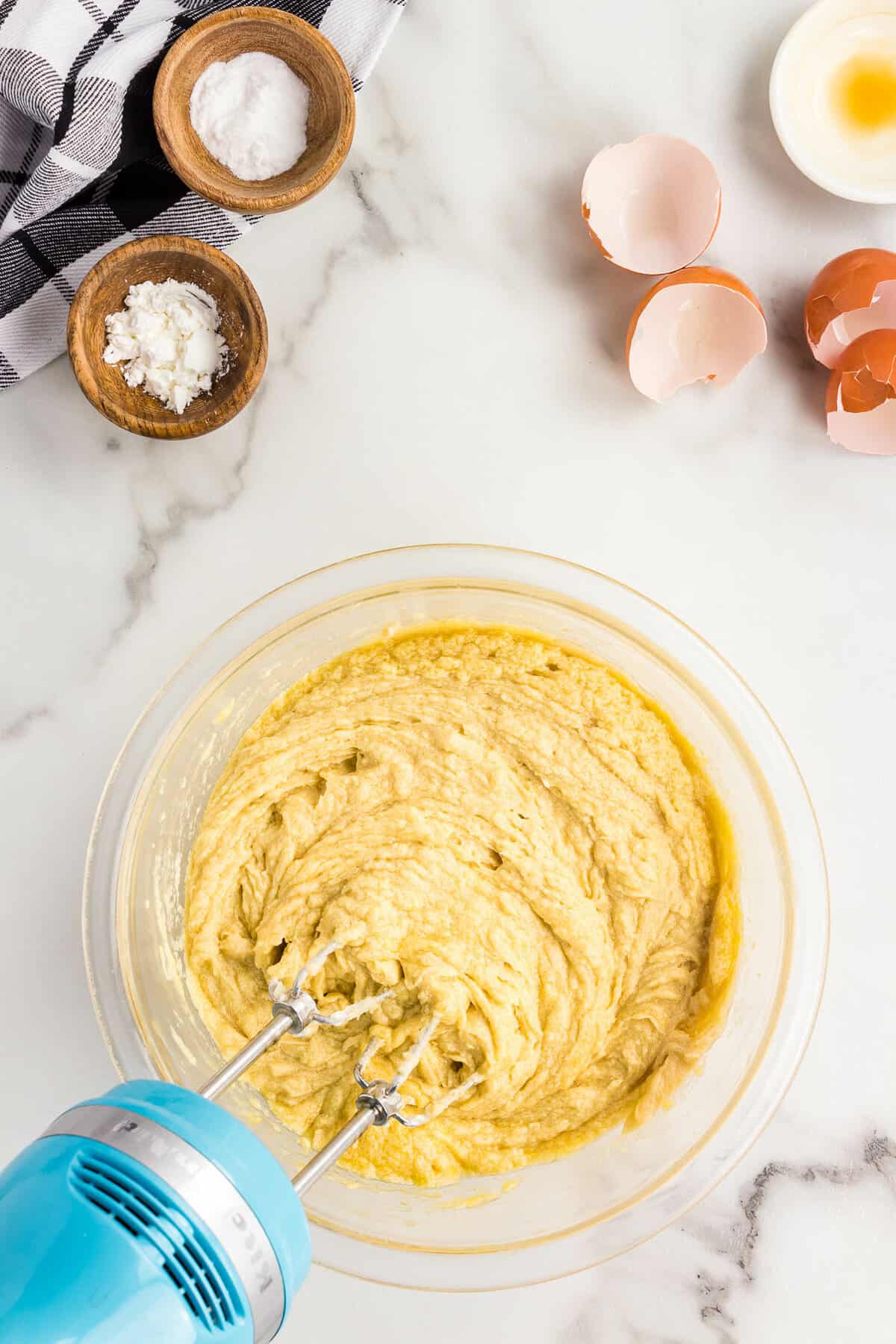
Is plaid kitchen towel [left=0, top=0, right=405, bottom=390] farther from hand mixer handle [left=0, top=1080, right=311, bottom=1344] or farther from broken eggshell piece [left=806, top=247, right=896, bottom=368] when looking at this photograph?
hand mixer handle [left=0, top=1080, right=311, bottom=1344]

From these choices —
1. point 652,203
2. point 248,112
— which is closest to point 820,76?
point 652,203

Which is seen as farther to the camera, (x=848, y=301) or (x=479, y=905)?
(x=848, y=301)

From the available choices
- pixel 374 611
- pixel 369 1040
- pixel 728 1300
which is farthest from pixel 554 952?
pixel 728 1300

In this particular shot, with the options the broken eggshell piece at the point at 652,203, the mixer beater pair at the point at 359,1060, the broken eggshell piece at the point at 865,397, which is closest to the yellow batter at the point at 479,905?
the mixer beater pair at the point at 359,1060

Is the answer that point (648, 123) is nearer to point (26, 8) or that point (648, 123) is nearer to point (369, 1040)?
point (26, 8)

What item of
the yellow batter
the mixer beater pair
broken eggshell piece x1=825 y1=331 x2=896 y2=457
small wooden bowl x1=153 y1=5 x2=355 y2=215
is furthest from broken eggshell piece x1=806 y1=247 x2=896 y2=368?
the mixer beater pair

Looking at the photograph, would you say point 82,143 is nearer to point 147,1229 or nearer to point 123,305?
point 123,305

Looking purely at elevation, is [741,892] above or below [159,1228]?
above
